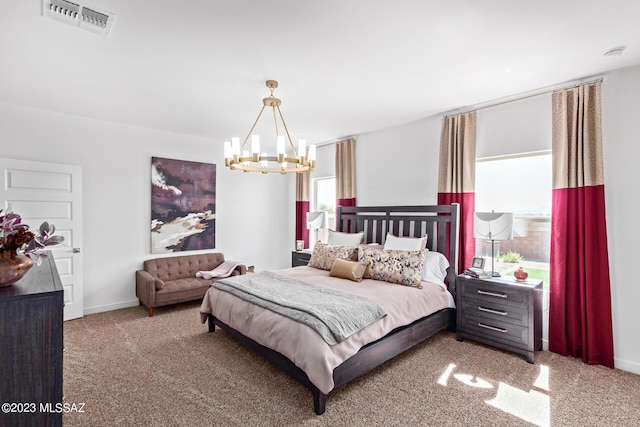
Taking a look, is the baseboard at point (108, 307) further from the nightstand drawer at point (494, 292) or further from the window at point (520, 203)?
the window at point (520, 203)

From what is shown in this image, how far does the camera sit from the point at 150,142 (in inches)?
185

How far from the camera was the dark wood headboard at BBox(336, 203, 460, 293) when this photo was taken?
3676 mm

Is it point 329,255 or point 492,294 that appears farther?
point 329,255

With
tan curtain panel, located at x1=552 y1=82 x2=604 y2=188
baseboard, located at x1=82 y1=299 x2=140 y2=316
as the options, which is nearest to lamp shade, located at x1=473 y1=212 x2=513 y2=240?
tan curtain panel, located at x1=552 y1=82 x2=604 y2=188

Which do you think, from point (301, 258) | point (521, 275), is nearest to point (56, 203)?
point (301, 258)

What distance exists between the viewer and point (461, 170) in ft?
12.5

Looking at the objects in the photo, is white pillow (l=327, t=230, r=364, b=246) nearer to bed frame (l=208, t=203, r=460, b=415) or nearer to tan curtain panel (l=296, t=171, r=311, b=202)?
bed frame (l=208, t=203, r=460, b=415)

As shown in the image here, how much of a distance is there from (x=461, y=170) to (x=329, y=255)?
1.96 metres

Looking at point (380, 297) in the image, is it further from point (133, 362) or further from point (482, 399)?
point (133, 362)

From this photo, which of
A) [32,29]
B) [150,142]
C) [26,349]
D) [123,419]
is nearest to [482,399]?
[123,419]

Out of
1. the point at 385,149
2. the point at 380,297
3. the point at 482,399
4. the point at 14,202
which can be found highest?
the point at 385,149

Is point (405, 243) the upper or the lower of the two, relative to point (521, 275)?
upper

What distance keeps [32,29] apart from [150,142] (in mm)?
2603

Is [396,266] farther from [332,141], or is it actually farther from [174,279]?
[174,279]
